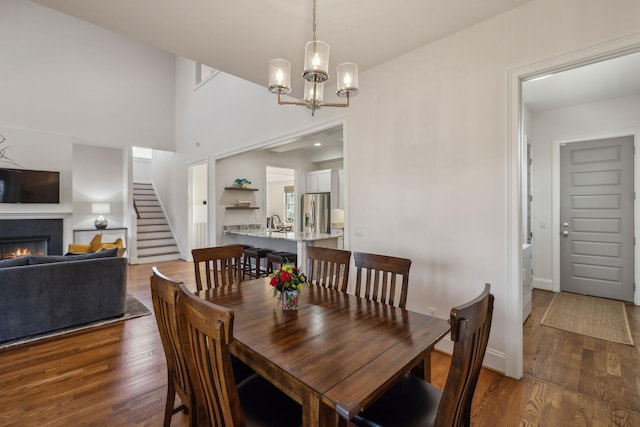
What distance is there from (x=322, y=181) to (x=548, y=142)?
172 inches

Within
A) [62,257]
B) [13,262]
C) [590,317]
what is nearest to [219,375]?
[13,262]

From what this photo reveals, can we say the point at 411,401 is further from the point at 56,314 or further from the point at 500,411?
the point at 56,314

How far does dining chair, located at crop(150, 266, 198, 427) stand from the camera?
4.35 feet

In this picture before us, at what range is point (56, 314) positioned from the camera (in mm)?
3113

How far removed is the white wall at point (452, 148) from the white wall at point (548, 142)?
3171 millimetres

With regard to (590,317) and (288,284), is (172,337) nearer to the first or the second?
(288,284)

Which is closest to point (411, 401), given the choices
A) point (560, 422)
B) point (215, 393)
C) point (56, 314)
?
point (215, 393)

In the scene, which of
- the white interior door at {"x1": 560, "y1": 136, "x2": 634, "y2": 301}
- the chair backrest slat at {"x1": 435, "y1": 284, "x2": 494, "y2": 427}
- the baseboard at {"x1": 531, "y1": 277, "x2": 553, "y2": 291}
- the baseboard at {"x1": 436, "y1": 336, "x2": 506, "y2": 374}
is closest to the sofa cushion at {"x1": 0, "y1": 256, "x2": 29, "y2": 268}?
the chair backrest slat at {"x1": 435, "y1": 284, "x2": 494, "y2": 427}

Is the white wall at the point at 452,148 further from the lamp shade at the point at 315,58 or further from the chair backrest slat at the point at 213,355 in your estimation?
the chair backrest slat at the point at 213,355

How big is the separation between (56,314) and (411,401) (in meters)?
3.65

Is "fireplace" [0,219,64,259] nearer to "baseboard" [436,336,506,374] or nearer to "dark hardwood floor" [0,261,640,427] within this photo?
"dark hardwood floor" [0,261,640,427]

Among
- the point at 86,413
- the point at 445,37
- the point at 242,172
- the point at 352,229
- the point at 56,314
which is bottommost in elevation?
the point at 86,413

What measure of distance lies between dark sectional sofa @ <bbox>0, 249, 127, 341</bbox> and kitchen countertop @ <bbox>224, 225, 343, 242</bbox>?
2.10 meters

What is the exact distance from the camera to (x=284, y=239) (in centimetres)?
473
